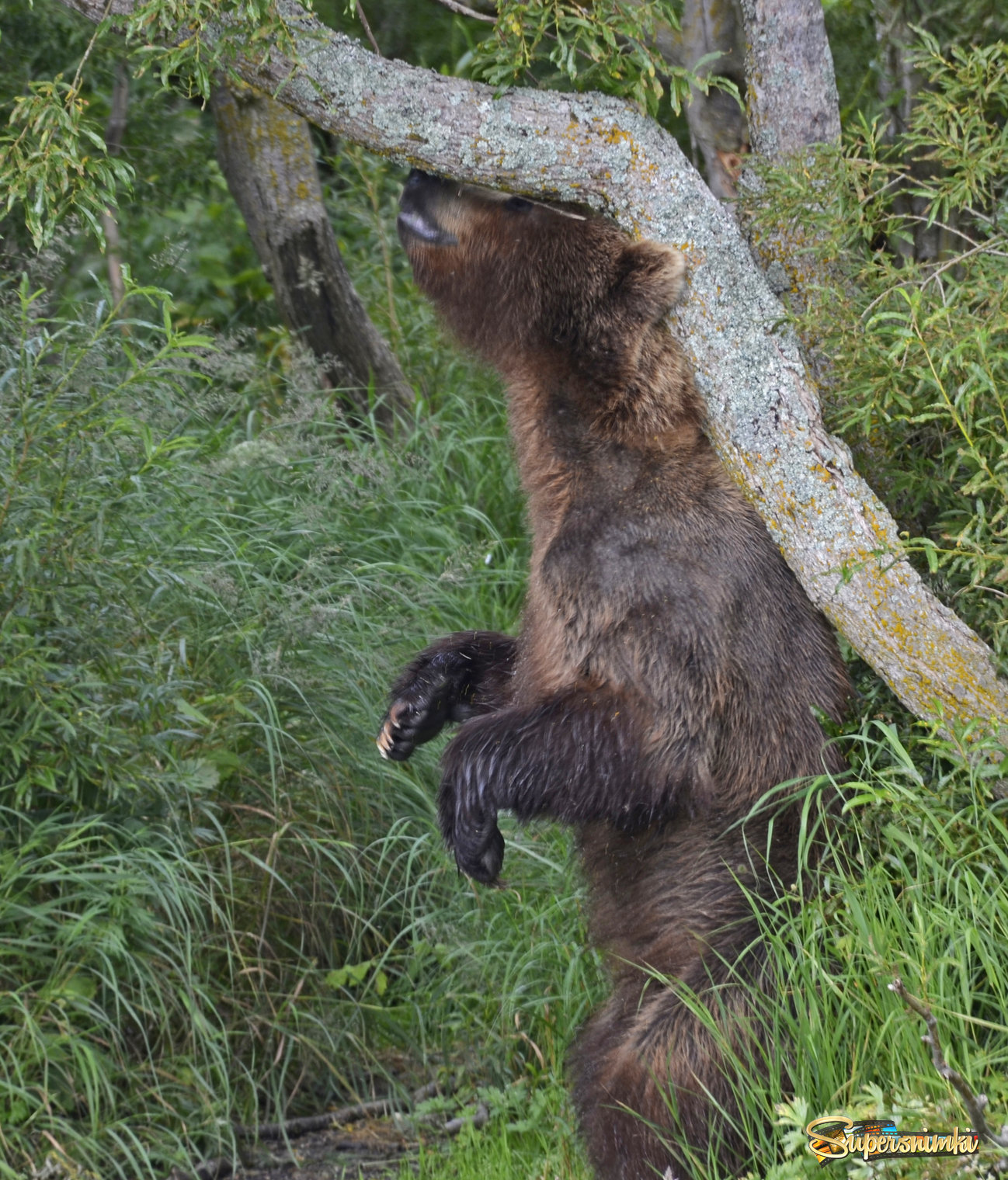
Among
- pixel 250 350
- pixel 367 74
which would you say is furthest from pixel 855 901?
pixel 250 350

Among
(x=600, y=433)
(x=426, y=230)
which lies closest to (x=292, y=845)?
(x=600, y=433)

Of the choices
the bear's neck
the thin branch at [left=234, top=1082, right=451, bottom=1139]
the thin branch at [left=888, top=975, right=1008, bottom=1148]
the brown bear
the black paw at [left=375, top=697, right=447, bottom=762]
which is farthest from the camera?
the thin branch at [left=234, top=1082, right=451, bottom=1139]

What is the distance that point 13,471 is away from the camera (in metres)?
3.88

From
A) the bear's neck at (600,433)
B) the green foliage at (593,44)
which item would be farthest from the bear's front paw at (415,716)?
the green foliage at (593,44)

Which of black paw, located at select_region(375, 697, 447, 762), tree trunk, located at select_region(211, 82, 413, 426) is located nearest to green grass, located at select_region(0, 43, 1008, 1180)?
black paw, located at select_region(375, 697, 447, 762)

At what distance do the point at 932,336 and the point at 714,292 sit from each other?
0.62m

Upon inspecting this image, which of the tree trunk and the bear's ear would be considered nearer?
the bear's ear

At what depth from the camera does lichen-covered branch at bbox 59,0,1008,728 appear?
3.23m

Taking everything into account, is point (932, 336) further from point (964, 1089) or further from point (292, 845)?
point (292, 845)

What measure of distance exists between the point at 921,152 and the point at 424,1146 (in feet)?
12.7

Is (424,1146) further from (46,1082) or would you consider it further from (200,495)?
(200,495)

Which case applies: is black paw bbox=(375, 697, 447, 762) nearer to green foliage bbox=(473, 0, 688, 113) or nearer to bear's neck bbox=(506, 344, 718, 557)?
bear's neck bbox=(506, 344, 718, 557)

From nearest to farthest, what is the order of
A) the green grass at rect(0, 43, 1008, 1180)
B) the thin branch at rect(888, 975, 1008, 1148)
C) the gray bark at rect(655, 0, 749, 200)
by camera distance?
1. the thin branch at rect(888, 975, 1008, 1148)
2. the green grass at rect(0, 43, 1008, 1180)
3. the gray bark at rect(655, 0, 749, 200)

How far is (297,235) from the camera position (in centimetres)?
671
